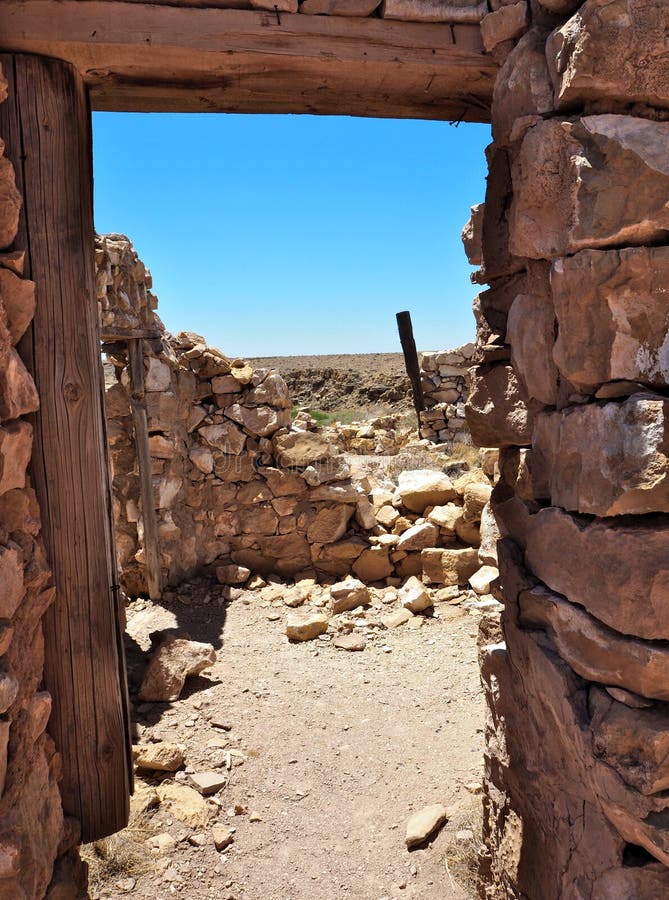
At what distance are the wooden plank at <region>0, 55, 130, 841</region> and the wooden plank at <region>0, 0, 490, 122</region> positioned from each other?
5.0 inches

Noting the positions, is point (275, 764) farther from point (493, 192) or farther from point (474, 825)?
point (493, 192)

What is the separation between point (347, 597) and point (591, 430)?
14.0 ft

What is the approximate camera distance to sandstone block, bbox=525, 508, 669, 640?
1.30m

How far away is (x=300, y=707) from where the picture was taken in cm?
414

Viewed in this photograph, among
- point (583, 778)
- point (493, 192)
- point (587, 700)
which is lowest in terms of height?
point (583, 778)

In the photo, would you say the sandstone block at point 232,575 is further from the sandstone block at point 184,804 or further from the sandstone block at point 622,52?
the sandstone block at point 622,52

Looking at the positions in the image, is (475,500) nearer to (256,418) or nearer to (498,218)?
(256,418)

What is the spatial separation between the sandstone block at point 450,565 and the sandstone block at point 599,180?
4470 mm

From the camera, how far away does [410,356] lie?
1277 cm

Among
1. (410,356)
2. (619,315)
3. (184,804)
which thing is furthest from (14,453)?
(410,356)

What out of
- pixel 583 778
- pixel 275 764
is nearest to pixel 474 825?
pixel 275 764

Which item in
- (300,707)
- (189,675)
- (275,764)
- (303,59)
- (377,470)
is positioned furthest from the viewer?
(377,470)

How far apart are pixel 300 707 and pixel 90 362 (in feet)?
9.62

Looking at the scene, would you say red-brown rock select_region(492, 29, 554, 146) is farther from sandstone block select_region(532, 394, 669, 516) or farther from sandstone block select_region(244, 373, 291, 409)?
sandstone block select_region(244, 373, 291, 409)
